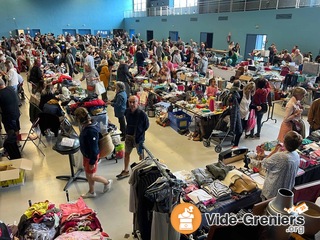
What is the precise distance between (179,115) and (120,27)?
25.4 meters

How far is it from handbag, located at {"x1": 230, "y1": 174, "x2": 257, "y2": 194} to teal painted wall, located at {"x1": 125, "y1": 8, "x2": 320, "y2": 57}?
11983mm

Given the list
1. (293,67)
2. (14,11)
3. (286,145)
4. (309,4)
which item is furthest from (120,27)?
(286,145)

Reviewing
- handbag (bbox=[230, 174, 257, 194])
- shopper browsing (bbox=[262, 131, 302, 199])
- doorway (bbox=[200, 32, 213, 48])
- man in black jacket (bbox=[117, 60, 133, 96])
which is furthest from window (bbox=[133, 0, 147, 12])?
shopper browsing (bbox=[262, 131, 302, 199])

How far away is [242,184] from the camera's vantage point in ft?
11.0

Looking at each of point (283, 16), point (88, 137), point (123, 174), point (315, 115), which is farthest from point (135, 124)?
point (283, 16)

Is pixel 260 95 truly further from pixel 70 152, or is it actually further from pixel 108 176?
pixel 70 152

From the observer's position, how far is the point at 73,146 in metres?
4.47

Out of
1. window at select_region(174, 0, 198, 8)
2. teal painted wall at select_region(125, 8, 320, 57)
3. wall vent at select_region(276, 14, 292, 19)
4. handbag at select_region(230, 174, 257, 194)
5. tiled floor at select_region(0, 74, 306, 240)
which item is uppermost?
window at select_region(174, 0, 198, 8)

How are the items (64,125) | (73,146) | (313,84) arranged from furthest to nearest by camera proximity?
1. (313,84)
2. (64,125)
3. (73,146)

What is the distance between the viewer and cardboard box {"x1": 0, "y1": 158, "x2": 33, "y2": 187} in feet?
14.8

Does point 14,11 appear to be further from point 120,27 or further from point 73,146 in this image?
point 73,146

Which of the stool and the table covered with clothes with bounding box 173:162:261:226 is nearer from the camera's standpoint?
the table covered with clothes with bounding box 173:162:261:226

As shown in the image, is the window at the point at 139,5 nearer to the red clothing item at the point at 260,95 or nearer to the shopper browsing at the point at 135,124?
the red clothing item at the point at 260,95

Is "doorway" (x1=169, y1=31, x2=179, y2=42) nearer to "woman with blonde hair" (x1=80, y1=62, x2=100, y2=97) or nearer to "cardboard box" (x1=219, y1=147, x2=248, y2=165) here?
"woman with blonde hair" (x1=80, y1=62, x2=100, y2=97)
